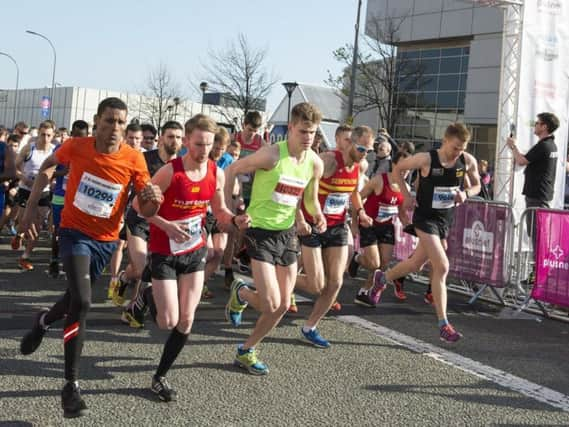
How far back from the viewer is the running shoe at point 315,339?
603 centimetres

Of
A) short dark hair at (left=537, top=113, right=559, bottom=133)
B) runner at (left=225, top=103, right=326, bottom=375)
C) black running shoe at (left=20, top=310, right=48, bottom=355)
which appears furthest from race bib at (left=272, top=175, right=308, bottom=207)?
short dark hair at (left=537, top=113, right=559, bottom=133)

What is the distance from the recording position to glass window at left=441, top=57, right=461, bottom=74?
106 ft

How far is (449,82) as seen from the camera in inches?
1278

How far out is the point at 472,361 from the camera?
586 cm

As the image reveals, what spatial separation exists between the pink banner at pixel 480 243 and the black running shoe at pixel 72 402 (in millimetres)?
6051

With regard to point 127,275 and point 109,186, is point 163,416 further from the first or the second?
point 127,275

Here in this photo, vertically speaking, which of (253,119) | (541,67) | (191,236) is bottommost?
(191,236)

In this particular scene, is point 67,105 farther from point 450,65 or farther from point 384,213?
point 384,213

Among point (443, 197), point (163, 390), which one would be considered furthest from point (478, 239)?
point (163, 390)

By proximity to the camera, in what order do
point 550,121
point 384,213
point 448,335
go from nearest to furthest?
point 448,335 → point 384,213 → point 550,121

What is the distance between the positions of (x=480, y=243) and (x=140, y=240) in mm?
4543

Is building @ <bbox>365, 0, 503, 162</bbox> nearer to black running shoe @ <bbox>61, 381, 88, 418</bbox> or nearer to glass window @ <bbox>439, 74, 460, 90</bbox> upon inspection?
glass window @ <bbox>439, 74, 460, 90</bbox>

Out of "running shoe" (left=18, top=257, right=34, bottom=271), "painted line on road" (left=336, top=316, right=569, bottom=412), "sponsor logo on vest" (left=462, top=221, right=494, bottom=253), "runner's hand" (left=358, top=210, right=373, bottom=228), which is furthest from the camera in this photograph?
"running shoe" (left=18, top=257, right=34, bottom=271)

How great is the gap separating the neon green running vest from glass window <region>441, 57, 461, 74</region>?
94.8ft
